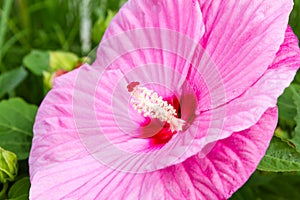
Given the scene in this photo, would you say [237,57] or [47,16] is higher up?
[237,57]

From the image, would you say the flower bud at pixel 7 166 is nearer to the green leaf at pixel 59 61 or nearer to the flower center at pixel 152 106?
the flower center at pixel 152 106

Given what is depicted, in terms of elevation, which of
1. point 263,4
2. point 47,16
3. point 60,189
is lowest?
point 47,16

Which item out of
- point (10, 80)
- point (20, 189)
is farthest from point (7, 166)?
point (10, 80)

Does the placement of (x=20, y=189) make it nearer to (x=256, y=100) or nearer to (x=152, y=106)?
(x=152, y=106)

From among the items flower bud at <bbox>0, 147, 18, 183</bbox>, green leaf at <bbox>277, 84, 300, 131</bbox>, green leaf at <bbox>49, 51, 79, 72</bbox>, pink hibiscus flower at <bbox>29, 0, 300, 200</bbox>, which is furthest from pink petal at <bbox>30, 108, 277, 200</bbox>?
green leaf at <bbox>49, 51, 79, 72</bbox>

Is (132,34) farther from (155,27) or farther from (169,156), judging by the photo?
(169,156)

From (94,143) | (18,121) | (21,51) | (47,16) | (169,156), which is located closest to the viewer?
(169,156)

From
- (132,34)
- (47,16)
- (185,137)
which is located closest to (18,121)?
(132,34)

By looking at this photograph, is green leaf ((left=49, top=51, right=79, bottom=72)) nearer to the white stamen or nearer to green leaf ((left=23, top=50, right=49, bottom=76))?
green leaf ((left=23, top=50, right=49, bottom=76))
